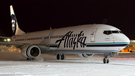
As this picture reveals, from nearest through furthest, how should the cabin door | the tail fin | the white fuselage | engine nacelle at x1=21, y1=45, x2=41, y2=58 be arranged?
the white fuselage
the cabin door
engine nacelle at x1=21, y1=45, x2=41, y2=58
the tail fin

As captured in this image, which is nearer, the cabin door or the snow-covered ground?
the snow-covered ground

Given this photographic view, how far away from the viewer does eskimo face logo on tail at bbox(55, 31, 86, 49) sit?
14.4m

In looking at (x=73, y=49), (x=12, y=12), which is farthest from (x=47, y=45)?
(x=12, y=12)

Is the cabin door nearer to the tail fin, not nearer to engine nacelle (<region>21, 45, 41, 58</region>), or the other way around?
engine nacelle (<region>21, 45, 41, 58</region>)

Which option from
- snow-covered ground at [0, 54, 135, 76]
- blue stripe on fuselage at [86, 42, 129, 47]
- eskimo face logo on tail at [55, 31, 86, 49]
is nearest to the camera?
snow-covered ground at [0, 54, 135, 76]

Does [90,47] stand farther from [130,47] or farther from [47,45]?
[130,47]

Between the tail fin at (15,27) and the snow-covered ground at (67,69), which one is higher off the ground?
the tail fin at (15,27)

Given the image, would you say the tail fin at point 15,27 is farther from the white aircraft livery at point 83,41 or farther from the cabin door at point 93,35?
the cabin door at point 93,35

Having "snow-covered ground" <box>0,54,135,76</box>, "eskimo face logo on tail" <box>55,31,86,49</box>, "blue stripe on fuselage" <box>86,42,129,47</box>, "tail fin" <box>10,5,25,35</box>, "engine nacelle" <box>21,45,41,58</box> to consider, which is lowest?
"snow-covered ground" <box>0,54,135,76</box>

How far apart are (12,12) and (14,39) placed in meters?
4.36

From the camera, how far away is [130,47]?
56.0 meters

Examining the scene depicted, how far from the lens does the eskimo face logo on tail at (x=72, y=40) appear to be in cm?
1441

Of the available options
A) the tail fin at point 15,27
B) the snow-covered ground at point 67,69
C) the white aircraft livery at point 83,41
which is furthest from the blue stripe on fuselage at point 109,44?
the tail fin at point 15,27

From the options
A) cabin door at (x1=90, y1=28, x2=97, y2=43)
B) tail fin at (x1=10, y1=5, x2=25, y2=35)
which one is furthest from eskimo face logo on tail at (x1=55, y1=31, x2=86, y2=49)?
tail fin at (x1=10, y1=5, x2=25, y2=35)
